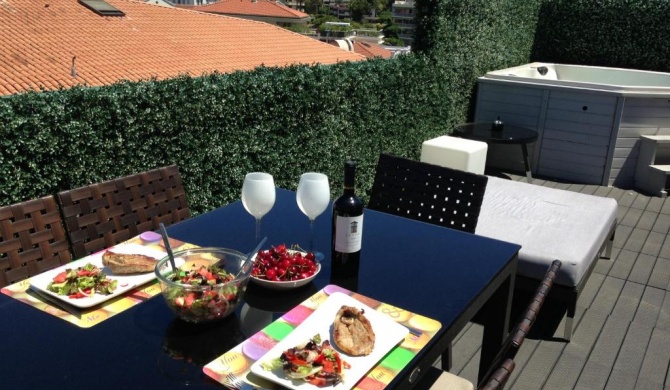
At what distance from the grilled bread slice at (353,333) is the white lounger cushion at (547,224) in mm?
1983

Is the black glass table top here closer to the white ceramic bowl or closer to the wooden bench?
the wooden bench

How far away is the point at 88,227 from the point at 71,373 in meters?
1.03

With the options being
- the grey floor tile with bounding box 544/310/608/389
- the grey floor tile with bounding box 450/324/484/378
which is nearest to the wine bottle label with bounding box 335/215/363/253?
the grey floor tile with bounding box 450/324/484/378

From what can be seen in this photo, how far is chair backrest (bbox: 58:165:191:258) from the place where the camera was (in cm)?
209

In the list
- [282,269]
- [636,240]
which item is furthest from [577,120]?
[282,269]

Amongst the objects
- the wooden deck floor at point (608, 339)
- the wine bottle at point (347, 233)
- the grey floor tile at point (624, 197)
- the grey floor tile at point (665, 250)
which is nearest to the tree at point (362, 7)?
the grey floor tile at point (624, 197)

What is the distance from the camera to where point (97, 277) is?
1598mm

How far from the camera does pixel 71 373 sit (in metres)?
1.21

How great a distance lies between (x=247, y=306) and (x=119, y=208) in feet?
3.18

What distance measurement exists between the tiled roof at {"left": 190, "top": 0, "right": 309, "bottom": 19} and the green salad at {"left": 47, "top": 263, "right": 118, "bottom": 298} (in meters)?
51.7

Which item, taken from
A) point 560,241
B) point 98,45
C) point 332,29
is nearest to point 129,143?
point 560,241

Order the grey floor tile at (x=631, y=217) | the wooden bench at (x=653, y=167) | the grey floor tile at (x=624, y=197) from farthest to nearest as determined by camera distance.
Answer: the wooden bench at (x=653, y=167) → the grey floor tile at (x=624, y=197) → the grey floor tile at (x=631, y=217)

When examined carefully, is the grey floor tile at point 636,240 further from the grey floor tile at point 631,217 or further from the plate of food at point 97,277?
the plate of food at point 97,277

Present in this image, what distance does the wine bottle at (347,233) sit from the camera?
167cm
